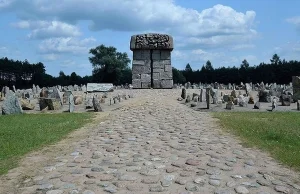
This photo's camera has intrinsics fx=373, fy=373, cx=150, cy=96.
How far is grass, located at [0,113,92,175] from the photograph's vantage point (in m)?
7.58

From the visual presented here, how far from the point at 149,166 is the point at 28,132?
490cm

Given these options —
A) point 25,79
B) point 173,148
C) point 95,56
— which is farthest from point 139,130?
point 25,79

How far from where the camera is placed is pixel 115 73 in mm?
62219

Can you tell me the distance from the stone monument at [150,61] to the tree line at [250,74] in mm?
33617

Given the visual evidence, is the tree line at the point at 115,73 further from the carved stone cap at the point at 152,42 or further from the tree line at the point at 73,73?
the carved stone cap at the point at 152,42

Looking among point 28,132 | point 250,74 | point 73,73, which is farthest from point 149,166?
point 73,73

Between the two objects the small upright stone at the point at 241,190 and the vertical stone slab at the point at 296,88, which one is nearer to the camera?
the small upright stone at the point at 241,190

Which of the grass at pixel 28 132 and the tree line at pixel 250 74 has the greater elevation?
the tree line at pixel 250 74

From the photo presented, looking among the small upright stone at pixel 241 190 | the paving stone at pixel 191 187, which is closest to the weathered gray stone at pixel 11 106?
the paving stone at pixel 191 187

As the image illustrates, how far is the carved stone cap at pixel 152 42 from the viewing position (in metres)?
26.3

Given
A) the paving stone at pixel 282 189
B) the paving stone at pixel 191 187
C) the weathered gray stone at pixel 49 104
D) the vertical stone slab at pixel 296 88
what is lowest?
the paving stone at pixel 282 189

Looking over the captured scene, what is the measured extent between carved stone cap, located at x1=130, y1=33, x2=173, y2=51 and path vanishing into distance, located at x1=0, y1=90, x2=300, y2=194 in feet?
54.1

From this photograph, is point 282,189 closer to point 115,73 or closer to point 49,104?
point 49,104

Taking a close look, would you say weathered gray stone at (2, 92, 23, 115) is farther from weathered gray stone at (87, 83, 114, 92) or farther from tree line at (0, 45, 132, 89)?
tree line at (0, 45, 132, 89)
